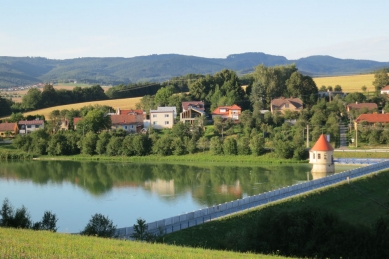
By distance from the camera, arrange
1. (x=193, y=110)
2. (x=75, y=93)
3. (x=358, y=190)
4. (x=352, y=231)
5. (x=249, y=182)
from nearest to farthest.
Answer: (x=352, y=231)
(x=358, y=190)
(x=249, y=182)
(x=193, y=110)
(x=75, y=93)

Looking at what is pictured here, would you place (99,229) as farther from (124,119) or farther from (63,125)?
(63,125)

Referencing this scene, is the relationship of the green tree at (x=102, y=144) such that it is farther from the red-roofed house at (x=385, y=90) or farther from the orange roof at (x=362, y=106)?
the red-roofed house at (x=385, y=90)

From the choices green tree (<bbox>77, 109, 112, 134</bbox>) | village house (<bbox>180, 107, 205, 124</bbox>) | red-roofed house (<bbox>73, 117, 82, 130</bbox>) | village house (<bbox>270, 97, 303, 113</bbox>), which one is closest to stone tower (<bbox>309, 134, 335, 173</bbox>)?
village house (<bbox>270, 97, 303, 113</bbox>)

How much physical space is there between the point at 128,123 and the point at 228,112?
355 inches

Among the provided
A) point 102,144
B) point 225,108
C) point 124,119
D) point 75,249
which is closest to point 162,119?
point 124,119

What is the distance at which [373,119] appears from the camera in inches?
1865

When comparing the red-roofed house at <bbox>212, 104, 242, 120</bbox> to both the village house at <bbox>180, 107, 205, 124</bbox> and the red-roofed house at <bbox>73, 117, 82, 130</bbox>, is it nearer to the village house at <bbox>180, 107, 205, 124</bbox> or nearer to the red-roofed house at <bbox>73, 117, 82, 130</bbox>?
the village house at <bbox>180, 107, 205, 124</bbox>

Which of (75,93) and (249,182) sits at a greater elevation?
(75,93)

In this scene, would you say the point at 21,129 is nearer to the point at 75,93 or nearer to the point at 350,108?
the point at 75,93

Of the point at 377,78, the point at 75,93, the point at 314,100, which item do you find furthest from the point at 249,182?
the point at 75,93

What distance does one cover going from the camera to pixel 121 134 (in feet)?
163

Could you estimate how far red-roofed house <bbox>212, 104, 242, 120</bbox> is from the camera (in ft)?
177

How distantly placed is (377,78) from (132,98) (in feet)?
96.6

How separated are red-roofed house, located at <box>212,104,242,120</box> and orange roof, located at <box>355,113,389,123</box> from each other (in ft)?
35.5
